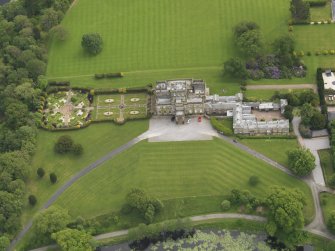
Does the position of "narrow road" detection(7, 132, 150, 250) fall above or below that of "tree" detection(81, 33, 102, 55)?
below

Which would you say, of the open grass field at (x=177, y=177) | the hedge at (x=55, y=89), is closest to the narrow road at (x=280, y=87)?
the open grass field at (x=177, y=177)

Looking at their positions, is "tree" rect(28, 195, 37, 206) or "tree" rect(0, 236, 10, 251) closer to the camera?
"tree" rect(0, 236, 10, 251)

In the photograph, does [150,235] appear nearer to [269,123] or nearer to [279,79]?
[269,123]

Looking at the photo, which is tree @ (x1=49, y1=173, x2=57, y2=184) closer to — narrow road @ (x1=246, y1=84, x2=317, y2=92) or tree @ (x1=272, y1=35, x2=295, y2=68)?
narrow road @ (x1=246, y1=84, x2=317, y2=92)

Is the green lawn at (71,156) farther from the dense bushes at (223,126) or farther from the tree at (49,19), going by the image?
the tree at (49,19)

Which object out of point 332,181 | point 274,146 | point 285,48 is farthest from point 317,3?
point 332,181

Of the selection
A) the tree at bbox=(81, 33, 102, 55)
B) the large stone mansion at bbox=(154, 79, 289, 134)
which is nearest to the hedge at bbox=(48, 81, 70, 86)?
the tree at bbox=(81, 33, 102, 55)
